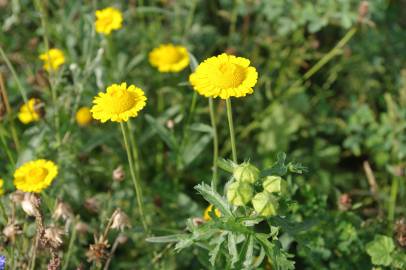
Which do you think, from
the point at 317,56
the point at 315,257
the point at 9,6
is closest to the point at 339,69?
the point at 317,56

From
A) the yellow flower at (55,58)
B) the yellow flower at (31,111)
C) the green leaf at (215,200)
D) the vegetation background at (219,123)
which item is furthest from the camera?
the yellow flower at (55,58)

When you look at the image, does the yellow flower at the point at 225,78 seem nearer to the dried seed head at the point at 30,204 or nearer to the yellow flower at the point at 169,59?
the dried seed head at the point at 30,204

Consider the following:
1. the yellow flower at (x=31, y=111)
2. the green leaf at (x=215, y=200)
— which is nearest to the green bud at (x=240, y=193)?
the green leaf at (x=215, y=200)

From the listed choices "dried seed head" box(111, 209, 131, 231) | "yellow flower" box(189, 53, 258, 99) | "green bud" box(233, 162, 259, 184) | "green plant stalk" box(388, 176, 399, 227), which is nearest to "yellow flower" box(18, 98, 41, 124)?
"dried seed head" box(111, 209, 131, 231)

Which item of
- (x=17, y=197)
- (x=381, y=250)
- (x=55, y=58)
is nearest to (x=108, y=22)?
(x=55, y=58)

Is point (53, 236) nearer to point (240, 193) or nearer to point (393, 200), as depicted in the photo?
point (240, 193)

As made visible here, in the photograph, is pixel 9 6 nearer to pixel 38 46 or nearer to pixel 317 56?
pixel 38 46
